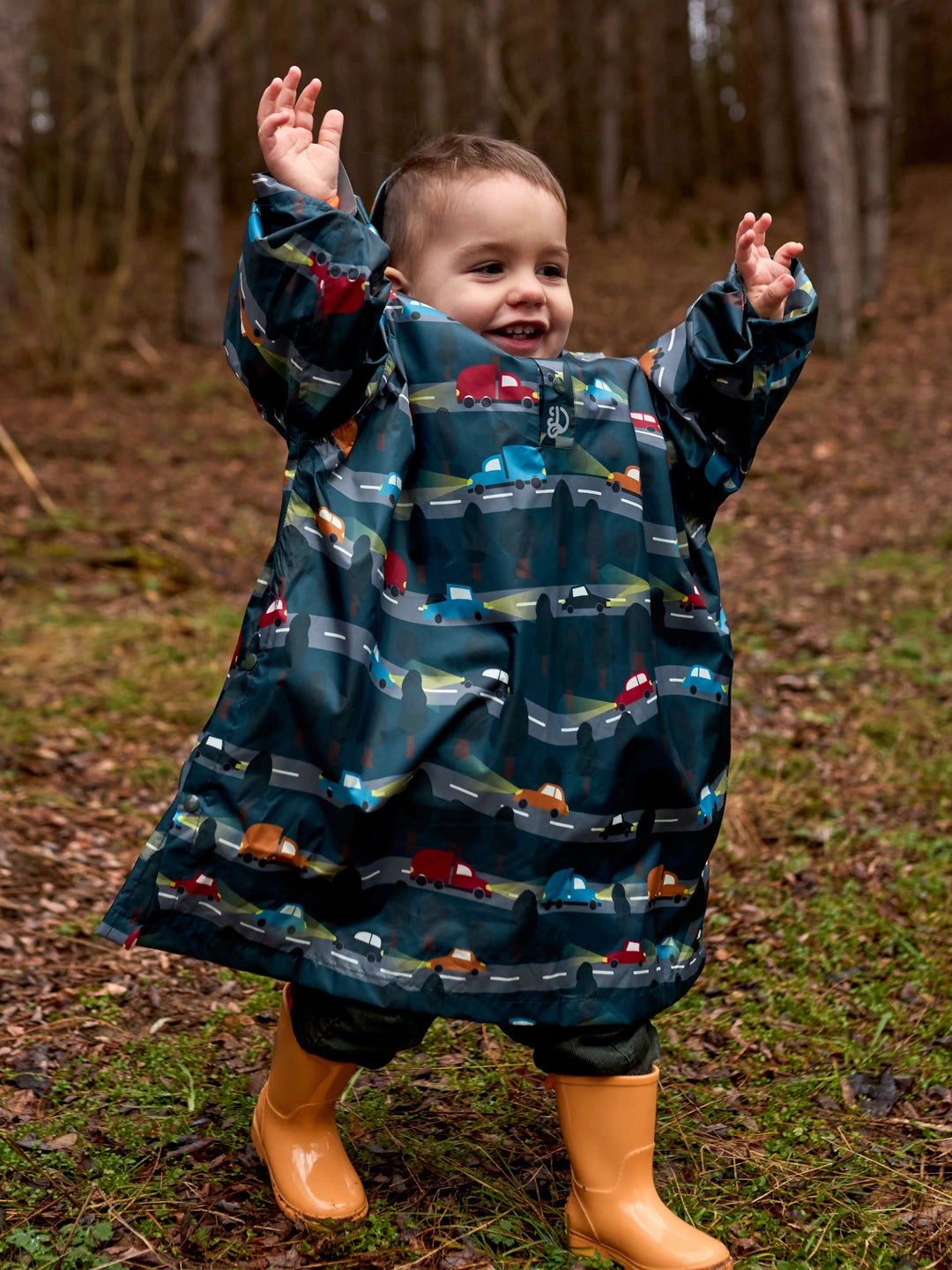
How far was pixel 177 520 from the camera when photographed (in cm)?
749

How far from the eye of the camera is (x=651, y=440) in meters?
2.06

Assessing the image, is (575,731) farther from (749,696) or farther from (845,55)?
(845,55)

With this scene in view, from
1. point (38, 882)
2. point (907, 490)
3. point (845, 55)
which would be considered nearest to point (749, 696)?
point (38, 882)

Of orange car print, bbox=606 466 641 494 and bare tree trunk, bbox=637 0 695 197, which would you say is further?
bare tree trunk, bbox=637 0 695 197

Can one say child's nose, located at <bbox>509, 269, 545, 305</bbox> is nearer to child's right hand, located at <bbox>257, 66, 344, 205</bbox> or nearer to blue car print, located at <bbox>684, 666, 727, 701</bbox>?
child's right hand, located at <bbox>257, 66, 344, 205</bbox>

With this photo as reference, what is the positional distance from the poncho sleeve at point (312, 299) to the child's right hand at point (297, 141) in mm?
54

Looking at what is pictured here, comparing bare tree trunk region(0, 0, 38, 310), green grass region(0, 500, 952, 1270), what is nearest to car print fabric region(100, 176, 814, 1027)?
green grass region(0, 500, 952, 1270)

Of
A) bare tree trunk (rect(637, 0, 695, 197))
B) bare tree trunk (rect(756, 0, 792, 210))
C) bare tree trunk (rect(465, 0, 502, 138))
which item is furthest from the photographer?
bare tree trunk (rect(637, 0, 695, 197))

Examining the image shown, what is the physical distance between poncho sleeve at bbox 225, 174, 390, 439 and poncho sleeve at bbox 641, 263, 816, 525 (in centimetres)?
52

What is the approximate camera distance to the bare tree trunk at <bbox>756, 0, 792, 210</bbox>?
18250 mm

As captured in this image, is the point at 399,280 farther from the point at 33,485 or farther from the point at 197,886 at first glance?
the point at 33,485

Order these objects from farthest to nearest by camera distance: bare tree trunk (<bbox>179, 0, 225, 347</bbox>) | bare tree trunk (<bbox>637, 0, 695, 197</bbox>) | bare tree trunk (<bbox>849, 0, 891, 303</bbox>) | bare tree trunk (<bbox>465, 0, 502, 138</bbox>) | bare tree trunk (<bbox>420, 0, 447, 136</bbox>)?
bare tree trunk (<bbox>637, 0, 695, 197</bbox>) → bare tree trunk (<bbox>420, 0, 447, 136</bbox>) → bare tree trunk (<bbox>465, 0, 502, 138</bbox>) → bare tree trunk (<bbox>849, 0, 891, 303</bbox>) → bare tree trunk (<bbox>179, 0, 225, 347</bbox>)

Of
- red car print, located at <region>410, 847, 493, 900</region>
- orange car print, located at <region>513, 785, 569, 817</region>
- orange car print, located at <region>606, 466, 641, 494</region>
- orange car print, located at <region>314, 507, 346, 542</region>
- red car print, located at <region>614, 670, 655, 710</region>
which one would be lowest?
red car print, located at <region>410, 847, 493, 900</region>

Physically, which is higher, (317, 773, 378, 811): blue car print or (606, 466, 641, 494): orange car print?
(606, 466, 641, 494): orange car print
